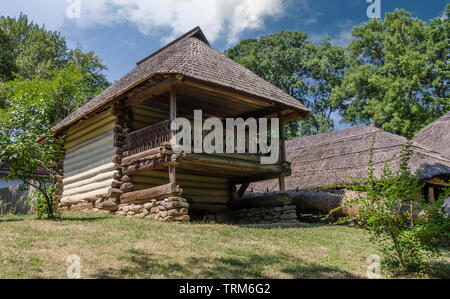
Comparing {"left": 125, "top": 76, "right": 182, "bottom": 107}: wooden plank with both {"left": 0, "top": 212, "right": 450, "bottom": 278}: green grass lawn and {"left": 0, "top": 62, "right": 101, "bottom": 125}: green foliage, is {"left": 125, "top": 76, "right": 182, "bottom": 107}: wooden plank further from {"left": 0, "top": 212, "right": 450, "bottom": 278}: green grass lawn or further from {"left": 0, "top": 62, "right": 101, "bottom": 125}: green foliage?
{"left": 0, "top": 62, "right": 101, "bottom": 125}: green foliage

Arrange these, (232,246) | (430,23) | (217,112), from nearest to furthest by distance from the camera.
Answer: (232,246)
(217,112)
(430,23)

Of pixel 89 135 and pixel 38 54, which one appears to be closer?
pixel 89 135

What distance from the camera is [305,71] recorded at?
3647 centimetres

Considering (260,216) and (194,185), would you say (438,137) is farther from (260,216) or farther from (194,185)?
(194,185)

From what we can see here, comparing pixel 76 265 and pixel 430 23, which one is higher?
pixel 430 23

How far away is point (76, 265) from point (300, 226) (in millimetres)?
8126

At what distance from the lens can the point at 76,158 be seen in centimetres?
1684

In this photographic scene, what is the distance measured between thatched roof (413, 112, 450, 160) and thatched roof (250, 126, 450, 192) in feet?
11.6

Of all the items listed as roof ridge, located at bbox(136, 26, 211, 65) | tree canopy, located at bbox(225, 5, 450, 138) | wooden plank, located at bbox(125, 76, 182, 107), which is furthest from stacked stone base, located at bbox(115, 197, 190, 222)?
tree canopy, located at bbox(225, 5, 450, 138)

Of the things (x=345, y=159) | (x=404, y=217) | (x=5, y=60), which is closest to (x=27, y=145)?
(x=404, y=217)

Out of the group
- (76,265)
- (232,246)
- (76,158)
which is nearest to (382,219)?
(232,246)

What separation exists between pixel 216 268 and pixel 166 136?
6.19 metres

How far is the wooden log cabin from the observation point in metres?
11.8

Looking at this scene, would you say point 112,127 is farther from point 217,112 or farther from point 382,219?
→ point 382,219
